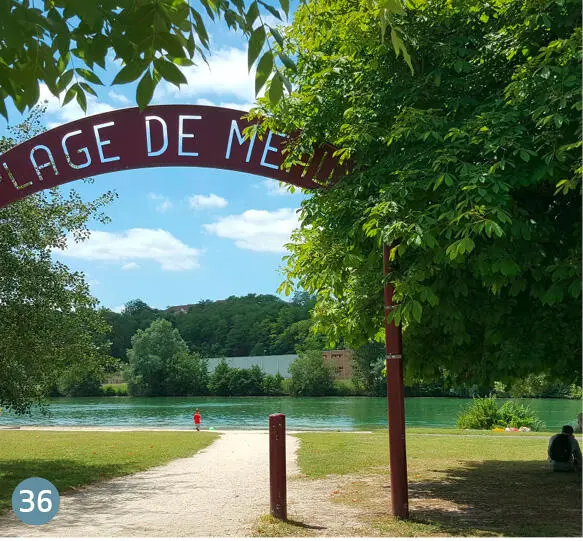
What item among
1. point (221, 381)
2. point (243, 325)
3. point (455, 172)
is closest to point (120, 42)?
point (455, 172)

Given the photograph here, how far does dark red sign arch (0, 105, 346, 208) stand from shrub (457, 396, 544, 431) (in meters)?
20.5

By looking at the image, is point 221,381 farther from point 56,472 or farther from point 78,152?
point 78,152

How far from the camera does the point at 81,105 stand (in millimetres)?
4578

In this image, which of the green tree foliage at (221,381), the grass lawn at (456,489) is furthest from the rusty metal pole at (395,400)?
the green tree foliage at (221,381)

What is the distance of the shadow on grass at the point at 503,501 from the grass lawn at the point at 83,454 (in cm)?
560

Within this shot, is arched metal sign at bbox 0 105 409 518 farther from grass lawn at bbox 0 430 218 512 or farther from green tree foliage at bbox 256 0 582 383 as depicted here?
grass lawn at bbox 0 430 218 512

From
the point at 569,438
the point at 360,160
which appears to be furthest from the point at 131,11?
the point at 569,438

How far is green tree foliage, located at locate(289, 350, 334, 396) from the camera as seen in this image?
250ft

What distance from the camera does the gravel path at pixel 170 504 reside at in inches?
Answer: 309

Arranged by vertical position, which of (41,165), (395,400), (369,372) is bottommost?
(395,400)

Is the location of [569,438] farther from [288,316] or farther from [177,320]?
[177,320]

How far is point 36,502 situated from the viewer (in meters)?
9.38

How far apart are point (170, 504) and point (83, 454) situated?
7.75 m

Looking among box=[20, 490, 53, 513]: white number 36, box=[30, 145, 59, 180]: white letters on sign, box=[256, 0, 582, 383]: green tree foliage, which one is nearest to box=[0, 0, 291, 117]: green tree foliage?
box=[256, 0, 582, 383]: green tree foliage
